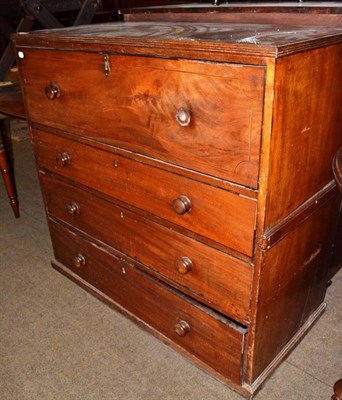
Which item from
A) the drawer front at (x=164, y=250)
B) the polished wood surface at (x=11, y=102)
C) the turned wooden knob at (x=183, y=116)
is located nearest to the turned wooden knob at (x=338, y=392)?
the drawer front at (x=164, y=250)

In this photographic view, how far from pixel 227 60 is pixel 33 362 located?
4.08 feet

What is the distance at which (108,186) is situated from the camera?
144 cm

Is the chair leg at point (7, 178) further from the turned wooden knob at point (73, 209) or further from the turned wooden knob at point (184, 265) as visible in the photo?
the turned wooden knob at point (184, 265)

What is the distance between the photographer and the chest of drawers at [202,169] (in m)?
0.97

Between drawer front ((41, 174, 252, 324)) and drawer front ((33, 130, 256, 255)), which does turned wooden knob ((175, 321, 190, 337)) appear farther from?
drawer front ((33, 130, 256, 255))

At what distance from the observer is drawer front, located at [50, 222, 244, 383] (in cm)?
132

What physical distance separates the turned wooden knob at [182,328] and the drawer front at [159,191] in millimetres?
376

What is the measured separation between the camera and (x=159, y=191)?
4.17 ft

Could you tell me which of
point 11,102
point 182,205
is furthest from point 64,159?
point 11,102

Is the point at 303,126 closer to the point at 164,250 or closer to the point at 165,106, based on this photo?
the point at 165,106

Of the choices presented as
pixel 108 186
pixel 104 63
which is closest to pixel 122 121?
pixel 104 63

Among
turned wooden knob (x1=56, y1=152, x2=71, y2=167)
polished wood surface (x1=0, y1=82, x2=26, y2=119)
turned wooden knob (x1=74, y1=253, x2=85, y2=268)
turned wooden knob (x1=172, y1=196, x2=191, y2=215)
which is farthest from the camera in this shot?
polished wood surface (x1=0, y1=82, x2=26, y2=119)

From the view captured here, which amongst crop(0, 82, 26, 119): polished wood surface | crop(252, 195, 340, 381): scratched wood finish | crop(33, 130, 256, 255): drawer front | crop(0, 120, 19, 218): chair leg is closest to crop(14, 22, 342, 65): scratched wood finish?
crop(33, 130, 256, 255): drawer front

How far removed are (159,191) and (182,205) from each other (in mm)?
115
